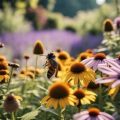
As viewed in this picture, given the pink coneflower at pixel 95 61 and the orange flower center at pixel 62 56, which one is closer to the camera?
the pink coneflower at pixel 95 61

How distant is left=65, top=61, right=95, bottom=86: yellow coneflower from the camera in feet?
9.02

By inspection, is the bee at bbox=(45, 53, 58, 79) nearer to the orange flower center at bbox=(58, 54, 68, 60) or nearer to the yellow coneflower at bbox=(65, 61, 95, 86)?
the yellow coneflower at bbox=(65, 61, 95, 86)

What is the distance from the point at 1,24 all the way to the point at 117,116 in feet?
46.9

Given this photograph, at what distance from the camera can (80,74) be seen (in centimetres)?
279

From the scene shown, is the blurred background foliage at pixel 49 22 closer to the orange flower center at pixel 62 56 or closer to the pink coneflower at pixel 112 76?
the orange flower center at pixel 62 56

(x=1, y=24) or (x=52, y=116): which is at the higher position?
(x=1, y=24)

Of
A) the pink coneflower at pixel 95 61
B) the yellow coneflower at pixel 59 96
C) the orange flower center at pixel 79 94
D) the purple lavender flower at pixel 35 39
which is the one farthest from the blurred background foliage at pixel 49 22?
the yellow coneflower at pixel 59 96

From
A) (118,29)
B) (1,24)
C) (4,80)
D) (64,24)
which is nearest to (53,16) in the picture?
(64,24)

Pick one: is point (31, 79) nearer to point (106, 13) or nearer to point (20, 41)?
point (20, 41)

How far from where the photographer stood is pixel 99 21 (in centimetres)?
1570

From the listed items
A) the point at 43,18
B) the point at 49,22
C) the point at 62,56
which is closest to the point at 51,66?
the point at 62,56

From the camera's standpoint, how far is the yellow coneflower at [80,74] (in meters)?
2.75

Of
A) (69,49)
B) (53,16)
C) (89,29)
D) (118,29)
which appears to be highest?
(53,16)

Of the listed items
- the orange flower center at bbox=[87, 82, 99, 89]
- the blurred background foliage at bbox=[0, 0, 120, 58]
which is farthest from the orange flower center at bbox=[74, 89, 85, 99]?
the blurred background foliage at bbox=[0, 0, 120, 58]
